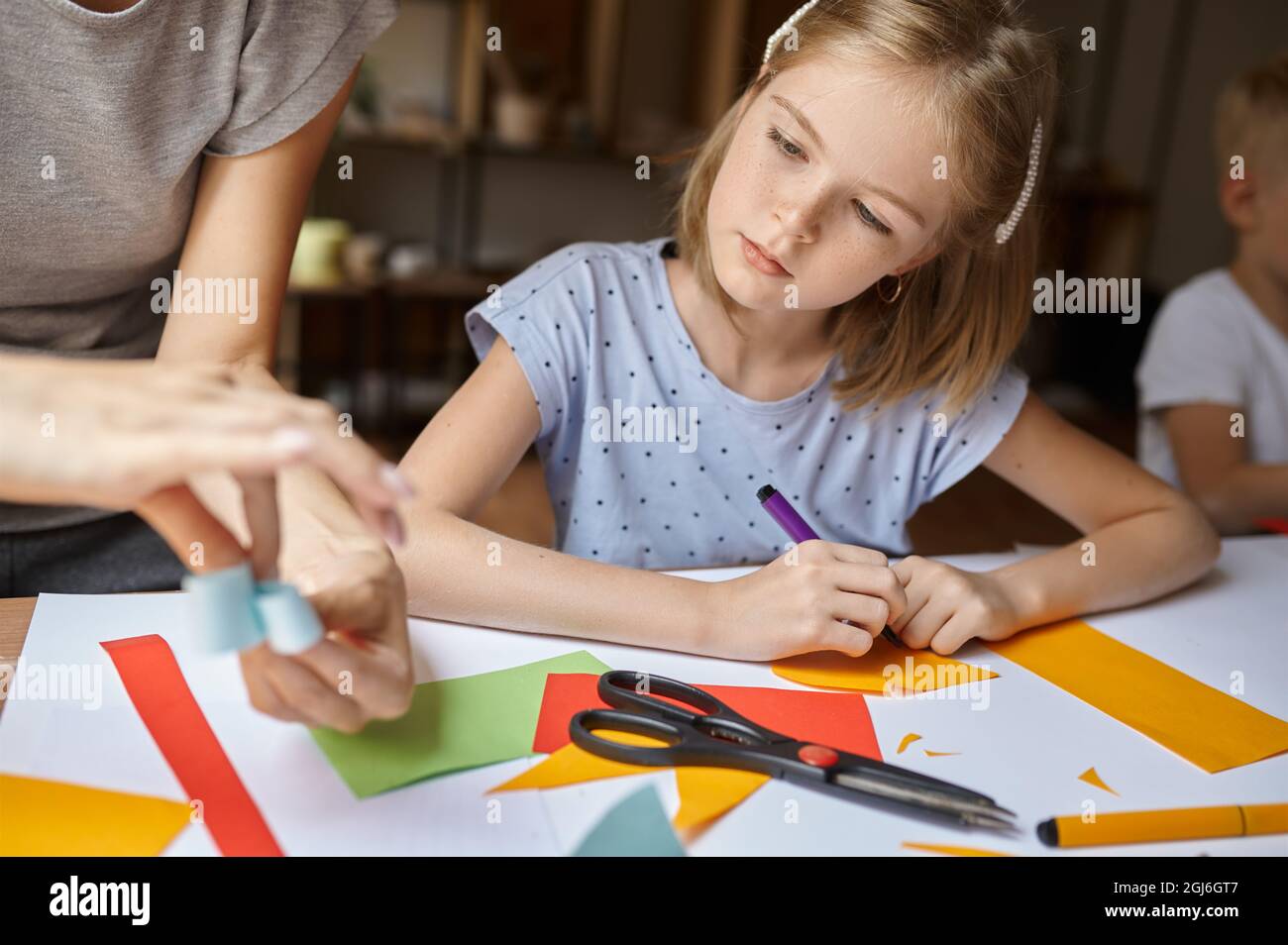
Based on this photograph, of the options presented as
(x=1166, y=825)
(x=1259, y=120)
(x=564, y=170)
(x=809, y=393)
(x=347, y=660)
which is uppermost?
(x=564, y=170)

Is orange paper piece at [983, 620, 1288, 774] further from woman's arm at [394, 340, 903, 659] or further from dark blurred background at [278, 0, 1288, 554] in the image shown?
dark blurred background at [278, 0, 1288, 554]

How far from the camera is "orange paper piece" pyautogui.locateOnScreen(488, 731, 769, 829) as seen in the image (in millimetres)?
643

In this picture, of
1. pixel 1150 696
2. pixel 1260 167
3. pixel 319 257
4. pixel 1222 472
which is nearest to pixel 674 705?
pixel 1150 696

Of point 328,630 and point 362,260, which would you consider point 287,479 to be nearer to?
point 328,630

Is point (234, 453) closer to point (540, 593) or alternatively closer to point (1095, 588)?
point (540, 593)

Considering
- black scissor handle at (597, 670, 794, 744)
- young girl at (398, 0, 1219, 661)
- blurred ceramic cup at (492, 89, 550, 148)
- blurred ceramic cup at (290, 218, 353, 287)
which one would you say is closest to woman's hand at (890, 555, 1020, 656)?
young girl at (398, 0, 1219, 661)

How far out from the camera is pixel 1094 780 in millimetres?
720

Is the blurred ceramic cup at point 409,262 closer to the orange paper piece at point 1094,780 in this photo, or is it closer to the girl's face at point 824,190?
the girl's face at point 824,190

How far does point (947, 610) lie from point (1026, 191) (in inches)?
19.0

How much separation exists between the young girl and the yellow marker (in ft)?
0.75

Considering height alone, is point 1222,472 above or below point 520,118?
below
